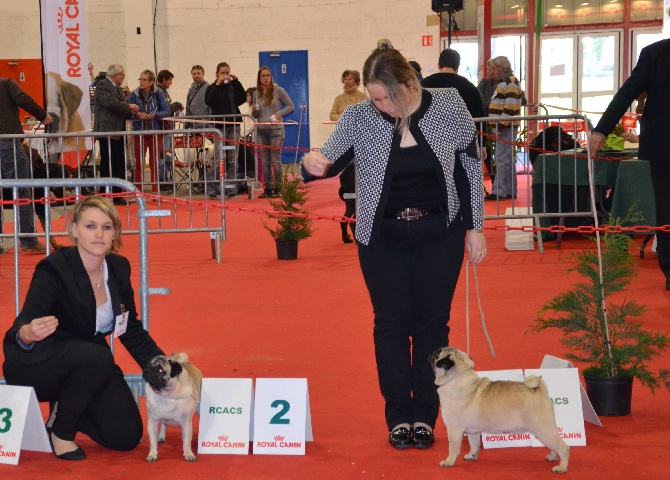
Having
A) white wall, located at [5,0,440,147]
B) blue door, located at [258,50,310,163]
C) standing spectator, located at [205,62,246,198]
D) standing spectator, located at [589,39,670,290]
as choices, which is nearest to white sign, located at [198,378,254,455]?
standing spectator, located at [589,39,670,290]

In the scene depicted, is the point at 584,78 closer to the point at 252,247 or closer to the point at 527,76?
the point at 527,76

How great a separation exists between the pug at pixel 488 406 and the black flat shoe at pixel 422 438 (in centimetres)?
19

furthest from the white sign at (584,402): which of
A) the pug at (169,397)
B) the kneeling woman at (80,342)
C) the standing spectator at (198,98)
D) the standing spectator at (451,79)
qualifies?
the standing spectator at (198,98)

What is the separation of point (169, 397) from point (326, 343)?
5.98ft

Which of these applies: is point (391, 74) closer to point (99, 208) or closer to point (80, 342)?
point (99, 208)

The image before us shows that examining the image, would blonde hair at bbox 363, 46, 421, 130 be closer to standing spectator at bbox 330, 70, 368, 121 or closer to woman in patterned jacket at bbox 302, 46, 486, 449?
woman in patterned jacket at bbox 302, 46, 486, 449

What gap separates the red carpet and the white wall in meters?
8.95

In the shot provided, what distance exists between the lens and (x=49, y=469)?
3219 millimetres

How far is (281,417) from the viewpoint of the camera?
3.38 m

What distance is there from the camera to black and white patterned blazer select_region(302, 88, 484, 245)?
10.6 feet

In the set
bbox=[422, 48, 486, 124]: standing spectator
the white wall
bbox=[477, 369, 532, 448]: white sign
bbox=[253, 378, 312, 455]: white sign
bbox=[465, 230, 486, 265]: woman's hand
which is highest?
the white wall

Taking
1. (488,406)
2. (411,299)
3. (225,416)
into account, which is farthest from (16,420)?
(488,406)

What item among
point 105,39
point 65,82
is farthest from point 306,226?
point 105,39

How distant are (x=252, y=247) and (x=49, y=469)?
542 centimetres
